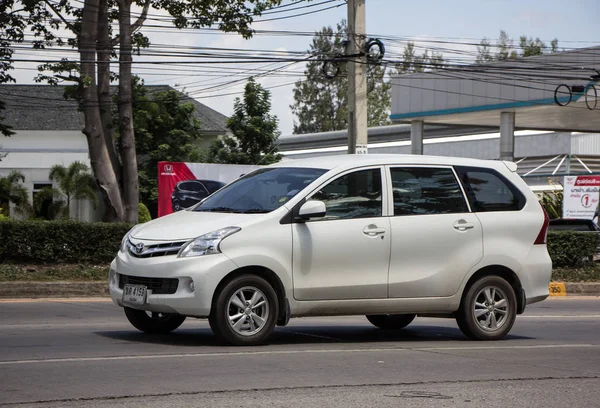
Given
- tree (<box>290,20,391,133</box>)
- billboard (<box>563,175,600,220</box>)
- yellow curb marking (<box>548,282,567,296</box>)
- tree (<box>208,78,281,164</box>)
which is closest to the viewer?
yellow curb marking (<box>548,282,567,296</box>)

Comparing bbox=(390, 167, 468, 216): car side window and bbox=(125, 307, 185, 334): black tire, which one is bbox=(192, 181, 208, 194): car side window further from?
bbox=(390, 167, 468, 216): car side window

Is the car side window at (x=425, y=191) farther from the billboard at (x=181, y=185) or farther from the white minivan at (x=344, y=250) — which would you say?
the billboard at (x=181, y=185)

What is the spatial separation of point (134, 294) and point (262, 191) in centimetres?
162

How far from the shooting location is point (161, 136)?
1916 inches

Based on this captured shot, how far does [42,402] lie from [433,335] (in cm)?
559

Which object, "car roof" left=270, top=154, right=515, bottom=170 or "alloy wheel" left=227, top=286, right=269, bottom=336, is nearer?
"alloy wheel" left=227, top=286, right=269, bottom=336

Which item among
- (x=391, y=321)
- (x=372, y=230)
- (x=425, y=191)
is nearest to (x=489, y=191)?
(x=425, y=191)

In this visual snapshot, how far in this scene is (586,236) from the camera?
21.4 meters

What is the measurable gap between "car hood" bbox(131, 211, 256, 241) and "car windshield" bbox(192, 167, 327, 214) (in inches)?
10.3

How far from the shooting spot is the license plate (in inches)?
349

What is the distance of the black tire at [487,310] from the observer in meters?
10.1

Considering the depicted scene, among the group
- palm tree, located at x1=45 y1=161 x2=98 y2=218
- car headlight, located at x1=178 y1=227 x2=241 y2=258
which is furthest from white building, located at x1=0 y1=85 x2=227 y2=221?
car headlight, located at x1=178 y1=227 x2=241 y2=258

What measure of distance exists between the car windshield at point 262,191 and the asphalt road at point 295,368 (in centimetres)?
131

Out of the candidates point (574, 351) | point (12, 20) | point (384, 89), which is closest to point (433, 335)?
point (574, 351)
